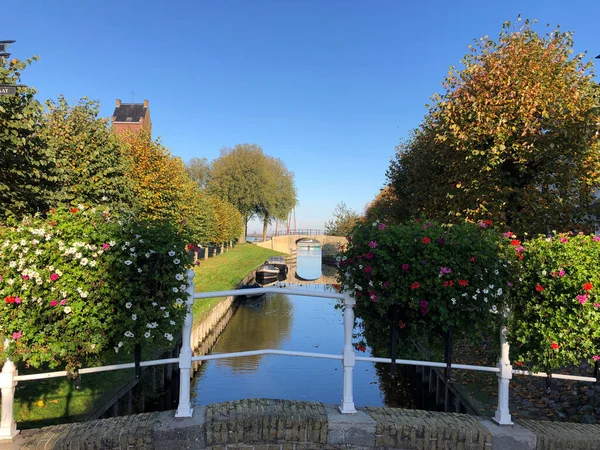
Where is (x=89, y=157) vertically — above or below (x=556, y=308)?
above

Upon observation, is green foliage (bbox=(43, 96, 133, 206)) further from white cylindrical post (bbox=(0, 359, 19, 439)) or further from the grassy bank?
white cylindrical post (bbox=(0, 359, 19, 439))

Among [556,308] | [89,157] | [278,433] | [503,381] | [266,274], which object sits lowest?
[266,274]

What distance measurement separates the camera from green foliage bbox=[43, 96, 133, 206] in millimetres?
14532

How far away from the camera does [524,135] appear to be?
1148 cm

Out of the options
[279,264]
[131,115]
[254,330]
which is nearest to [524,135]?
[254,330]

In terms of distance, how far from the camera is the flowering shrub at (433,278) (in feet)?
13.5

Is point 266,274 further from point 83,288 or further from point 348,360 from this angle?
point 83,288


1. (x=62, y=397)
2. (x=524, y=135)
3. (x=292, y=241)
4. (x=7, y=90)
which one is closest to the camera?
(x=7, y=90)

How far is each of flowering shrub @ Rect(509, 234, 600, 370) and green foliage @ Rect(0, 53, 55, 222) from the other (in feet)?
30.0

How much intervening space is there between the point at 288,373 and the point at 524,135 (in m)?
11.5

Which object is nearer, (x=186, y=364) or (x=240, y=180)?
(x=186, y=364)

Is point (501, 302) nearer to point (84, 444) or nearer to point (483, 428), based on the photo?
point (483, 428)

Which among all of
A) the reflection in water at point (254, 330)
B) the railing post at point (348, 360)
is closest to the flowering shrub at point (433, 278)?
the railing post at point (348, 360)

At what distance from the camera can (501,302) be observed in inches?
168
